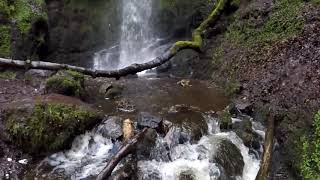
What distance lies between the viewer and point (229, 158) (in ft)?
28.7

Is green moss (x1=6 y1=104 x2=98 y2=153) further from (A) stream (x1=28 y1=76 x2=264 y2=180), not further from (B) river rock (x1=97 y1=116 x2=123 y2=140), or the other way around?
(B) river rock (x1=97 y1=116 x2=123 y2=140)

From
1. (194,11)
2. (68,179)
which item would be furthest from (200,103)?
(194,11)

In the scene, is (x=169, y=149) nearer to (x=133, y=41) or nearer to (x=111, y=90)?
(x=111, y=90)

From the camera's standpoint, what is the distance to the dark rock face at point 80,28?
17688mm

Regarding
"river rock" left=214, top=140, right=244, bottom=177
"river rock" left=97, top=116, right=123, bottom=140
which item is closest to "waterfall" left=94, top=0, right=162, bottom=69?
"river rock" left=97, top=116, right=123, bottom=140

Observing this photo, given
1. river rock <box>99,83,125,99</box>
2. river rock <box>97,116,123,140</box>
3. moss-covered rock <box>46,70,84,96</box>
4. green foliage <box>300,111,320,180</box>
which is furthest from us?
river rock <box>99,83,125,99</box>

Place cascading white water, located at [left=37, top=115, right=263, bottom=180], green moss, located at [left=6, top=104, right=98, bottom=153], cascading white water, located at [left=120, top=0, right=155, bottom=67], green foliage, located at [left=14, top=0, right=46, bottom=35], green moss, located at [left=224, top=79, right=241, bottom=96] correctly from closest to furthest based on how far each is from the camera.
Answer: cascading white water, located at [left=37, top=115, right=263, bottom=180] → green moss, located at [left=6, top=104, right=98, bottom=153] → green moss, located at [left=224, top=79, right=241, bottom=96] → green foliage, located at [left=14, top=0, right=46, bottom=35] → cascading white water, located at [left=120, top=0, right=155, bottom=67]

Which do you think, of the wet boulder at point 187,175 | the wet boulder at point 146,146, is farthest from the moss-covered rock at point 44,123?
the wet boulder at point 187,175

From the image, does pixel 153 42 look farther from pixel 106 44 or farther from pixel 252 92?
pixel 252 92

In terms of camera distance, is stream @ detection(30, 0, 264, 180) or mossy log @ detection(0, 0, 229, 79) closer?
stream @ detection(30, 0, 264, 180)

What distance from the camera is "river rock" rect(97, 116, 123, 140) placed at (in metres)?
9.25

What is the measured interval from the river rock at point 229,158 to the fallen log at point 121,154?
5.79ft

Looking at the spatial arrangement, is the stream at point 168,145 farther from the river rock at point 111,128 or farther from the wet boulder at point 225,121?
the wet boulder at point 225,121

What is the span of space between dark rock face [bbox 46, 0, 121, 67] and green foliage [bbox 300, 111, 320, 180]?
38.6 ft
